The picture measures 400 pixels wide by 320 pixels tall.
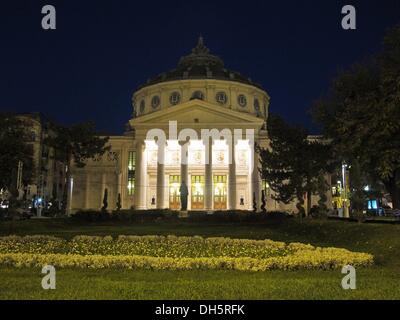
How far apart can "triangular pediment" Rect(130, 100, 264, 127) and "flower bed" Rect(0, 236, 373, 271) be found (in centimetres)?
4364

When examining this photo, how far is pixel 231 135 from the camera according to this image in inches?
2584

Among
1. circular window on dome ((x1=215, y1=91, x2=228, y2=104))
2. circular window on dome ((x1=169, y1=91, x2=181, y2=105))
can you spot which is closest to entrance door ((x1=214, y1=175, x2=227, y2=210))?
circular window on dome ((x1=215, y1=91, x2=228, y2=104))

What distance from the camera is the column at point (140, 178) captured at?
67000 millimetres

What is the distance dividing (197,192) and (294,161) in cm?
2695

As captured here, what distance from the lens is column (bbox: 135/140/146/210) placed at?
67.0 metres

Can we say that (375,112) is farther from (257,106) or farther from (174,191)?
(257,106)

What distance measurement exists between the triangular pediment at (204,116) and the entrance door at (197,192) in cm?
888

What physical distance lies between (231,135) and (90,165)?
25202mm

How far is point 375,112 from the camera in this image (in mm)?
23297

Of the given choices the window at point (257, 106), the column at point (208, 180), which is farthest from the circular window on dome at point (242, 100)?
the column at point (208, 180)

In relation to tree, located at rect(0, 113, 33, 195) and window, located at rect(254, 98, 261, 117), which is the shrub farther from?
window, located at rect(254, 98, 261, 117)

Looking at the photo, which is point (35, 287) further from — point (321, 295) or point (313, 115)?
point (313, 115)

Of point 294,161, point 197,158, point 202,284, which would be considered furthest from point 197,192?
point 202,284

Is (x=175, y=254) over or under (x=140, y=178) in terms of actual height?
under
